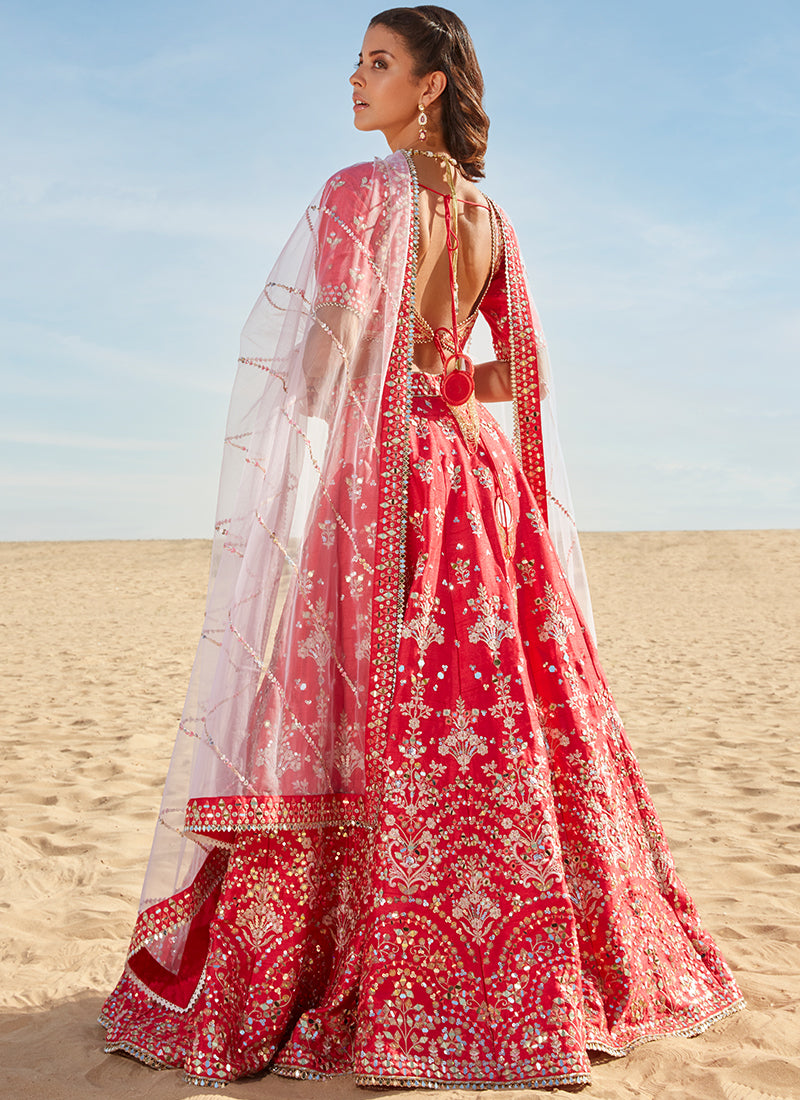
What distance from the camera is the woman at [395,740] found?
7.20ft

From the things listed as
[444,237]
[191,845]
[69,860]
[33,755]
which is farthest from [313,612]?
[33,755]

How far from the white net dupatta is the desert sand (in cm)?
58

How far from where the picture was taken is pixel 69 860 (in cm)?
430

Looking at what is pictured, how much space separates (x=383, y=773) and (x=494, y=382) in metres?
1.28

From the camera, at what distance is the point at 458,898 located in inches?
87.3

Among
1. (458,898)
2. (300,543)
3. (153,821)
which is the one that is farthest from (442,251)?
(153,821)

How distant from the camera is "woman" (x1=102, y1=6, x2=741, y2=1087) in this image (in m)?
2.20

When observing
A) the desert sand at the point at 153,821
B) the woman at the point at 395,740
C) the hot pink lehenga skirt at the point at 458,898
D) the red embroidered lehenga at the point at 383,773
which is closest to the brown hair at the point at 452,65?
the woman at the point at 395,740

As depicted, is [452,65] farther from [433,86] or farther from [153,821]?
[153,821]

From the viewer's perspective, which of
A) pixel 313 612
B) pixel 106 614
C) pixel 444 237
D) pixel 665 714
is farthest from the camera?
pixel 106 614

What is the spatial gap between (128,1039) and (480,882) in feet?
3.24

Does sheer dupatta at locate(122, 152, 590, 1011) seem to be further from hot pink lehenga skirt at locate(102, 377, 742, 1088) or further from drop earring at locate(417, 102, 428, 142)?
drop earring at locate(417, 102, 428, 142)

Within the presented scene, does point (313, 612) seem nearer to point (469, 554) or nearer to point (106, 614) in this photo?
point (469, 554)

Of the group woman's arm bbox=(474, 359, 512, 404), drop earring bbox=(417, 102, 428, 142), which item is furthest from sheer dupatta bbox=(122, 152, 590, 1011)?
woman's arm bbox=(474, 359, 512, 404)
